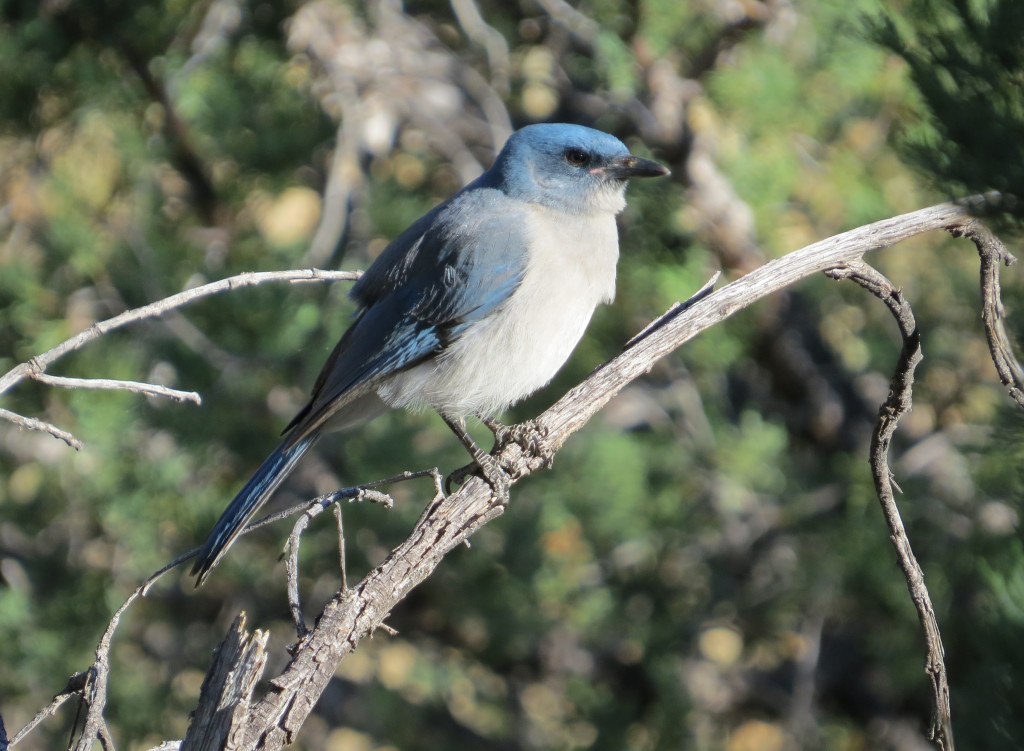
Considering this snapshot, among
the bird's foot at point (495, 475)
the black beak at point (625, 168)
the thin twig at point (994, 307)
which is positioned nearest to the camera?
the thin twig at point (994, 307)

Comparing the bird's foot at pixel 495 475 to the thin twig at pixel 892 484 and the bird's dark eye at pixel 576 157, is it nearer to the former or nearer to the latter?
the thin twig at pixel 892 484

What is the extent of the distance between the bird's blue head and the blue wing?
134 millimetres

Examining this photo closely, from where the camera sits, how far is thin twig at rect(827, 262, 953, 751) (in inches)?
68.2

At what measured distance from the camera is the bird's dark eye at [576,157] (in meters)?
3.42

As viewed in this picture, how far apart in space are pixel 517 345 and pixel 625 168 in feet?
2.11

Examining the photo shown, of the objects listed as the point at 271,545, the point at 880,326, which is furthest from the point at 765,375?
the point at 271,545

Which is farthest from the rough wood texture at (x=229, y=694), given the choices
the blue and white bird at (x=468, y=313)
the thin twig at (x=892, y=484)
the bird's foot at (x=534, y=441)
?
the blue and white bird at (x=468, y=313)

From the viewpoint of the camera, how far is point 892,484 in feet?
6.69

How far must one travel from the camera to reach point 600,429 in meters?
4.54

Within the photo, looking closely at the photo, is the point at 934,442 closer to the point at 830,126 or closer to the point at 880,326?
the point at 880,326

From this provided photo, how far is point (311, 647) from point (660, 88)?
311cm

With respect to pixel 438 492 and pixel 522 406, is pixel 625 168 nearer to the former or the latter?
pixel 522 406

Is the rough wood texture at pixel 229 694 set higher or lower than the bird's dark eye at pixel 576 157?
higher

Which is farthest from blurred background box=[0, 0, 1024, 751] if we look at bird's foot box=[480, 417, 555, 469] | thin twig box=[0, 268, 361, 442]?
thin twig box=[0, 268, 361, 442]
